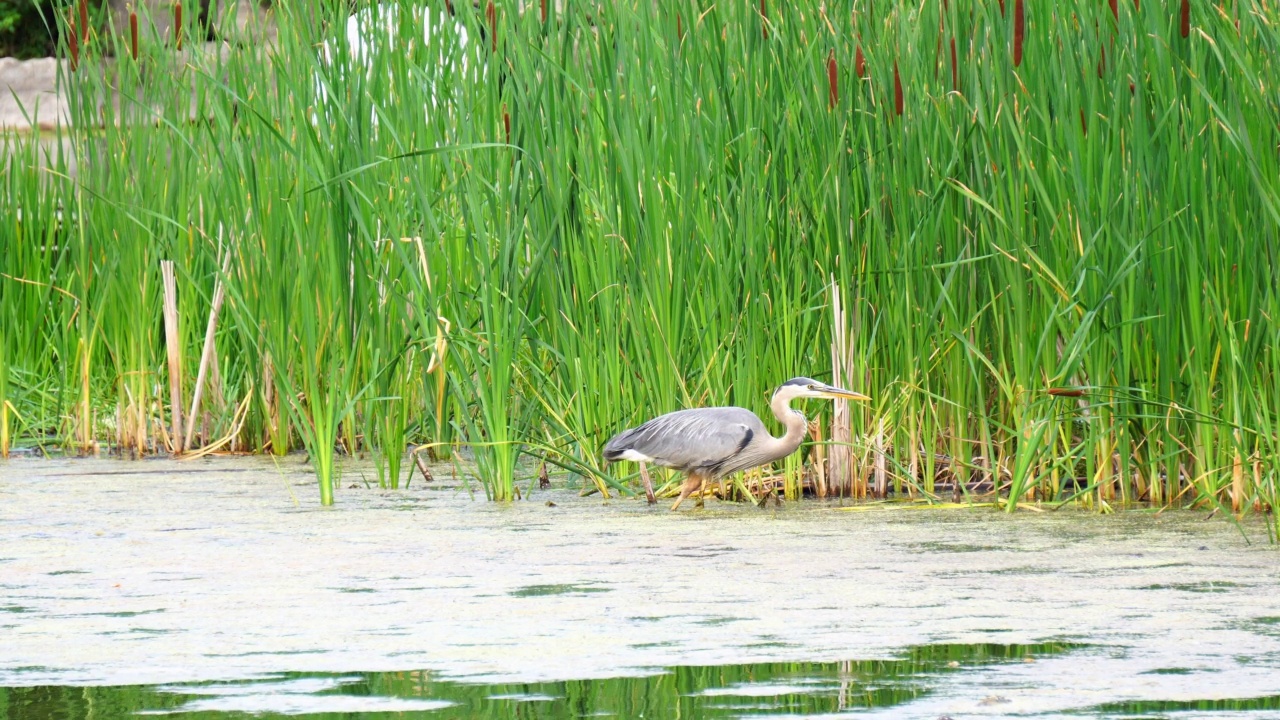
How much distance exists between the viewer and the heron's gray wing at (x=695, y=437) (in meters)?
4.19

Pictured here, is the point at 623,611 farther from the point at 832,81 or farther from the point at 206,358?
the point at 206,358

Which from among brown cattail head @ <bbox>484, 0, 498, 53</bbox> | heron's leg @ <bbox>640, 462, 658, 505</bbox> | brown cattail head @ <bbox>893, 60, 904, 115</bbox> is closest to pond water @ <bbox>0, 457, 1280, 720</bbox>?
heron's leg @ <bbox>640, 462, 658, 505</bbox>

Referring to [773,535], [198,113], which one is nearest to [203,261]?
[198,113]

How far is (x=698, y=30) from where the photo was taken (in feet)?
15.0

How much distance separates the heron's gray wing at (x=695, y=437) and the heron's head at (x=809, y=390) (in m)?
0.10

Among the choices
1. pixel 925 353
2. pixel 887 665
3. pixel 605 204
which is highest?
pixel 605 204

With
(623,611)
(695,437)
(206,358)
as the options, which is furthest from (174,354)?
(623,611)

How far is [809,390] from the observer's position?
171 inches

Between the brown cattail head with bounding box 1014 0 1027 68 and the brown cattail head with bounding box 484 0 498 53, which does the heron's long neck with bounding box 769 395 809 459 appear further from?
the brown cattail head with bounding box 484 0 498 53

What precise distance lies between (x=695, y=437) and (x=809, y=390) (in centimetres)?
33

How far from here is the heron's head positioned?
169 inches

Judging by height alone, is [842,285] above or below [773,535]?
above

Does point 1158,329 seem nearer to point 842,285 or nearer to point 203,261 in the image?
point 842,285

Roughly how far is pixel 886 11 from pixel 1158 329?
1118 millimetres
